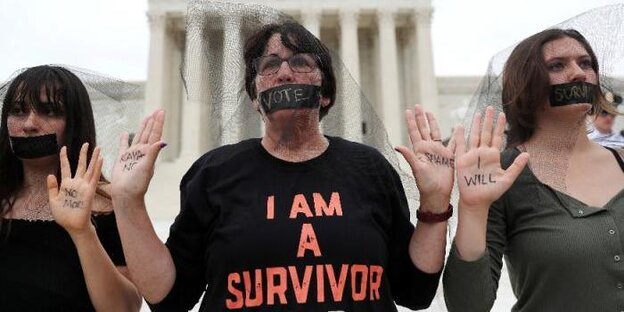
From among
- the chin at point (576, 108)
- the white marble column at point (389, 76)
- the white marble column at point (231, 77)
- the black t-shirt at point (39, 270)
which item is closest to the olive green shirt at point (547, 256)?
the chin at point (576, 108)

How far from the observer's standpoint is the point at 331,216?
302 centimetres

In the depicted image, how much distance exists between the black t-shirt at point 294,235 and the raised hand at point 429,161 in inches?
7.8

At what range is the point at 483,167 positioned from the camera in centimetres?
317

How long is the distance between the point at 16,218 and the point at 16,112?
0.69 meters

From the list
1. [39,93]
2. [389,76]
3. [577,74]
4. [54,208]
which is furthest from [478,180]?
[389,76]

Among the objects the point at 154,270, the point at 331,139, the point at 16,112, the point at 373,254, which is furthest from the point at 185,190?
the point at 16,112

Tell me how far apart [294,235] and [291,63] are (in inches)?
36.9

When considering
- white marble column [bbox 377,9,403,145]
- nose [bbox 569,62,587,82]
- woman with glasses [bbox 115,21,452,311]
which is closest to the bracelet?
woman with glasses [bbox 115,21,452,311]

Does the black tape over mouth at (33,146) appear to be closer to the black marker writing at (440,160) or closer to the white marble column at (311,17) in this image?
the black marker writing at (440,160)

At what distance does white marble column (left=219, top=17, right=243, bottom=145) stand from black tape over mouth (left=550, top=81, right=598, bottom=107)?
1.91m

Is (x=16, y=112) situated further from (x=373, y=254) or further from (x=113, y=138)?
(x=373, y=254)

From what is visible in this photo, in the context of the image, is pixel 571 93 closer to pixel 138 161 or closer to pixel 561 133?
pixel 561 133

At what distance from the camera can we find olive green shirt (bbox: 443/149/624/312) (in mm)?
3158

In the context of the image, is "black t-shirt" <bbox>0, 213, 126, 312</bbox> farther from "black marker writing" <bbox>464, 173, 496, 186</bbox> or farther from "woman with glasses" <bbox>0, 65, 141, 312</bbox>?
"black marker writing" <bbox>464, 173, 496, 186</bbox>
